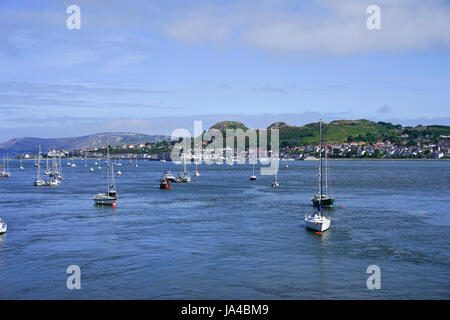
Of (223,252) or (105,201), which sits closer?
(223,252)

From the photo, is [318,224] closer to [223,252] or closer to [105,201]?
[223,252]

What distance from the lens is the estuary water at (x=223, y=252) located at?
3247cm

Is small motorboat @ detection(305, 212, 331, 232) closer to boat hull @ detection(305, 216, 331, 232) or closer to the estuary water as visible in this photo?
boat hull @ detection(305, 216, 331, 232)

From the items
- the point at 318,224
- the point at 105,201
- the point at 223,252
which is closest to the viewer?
the point at 223,252

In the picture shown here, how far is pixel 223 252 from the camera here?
42844 millimetres

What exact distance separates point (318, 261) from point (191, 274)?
1115 centimetres

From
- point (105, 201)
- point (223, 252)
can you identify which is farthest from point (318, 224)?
point (105, 201)

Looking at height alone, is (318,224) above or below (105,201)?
below

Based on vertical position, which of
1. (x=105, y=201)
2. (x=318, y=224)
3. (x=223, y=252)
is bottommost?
(x=223, y=252)

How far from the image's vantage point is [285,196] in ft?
306

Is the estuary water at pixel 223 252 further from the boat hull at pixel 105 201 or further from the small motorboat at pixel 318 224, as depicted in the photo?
the boat hull at pixel 105 201

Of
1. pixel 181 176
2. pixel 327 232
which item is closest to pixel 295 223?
pixel 327 232

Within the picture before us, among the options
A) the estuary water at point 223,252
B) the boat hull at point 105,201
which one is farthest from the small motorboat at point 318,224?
the boat hull at point 105,201
